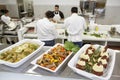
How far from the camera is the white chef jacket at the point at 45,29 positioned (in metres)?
2.22

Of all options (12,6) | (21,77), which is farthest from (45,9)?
(21,77)

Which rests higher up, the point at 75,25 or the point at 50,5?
the point at 50,5

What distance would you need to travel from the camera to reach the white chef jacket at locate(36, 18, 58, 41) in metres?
2.22

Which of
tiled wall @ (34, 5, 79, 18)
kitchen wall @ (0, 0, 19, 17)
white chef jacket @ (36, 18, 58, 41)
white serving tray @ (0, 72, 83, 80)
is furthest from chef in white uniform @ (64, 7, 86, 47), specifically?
kitchen wall @ (0, 0, 19, 17)

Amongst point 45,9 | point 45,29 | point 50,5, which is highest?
point 50,5

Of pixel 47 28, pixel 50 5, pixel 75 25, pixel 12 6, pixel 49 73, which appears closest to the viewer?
pixel 49 73

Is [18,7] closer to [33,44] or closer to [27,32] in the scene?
[27,32]

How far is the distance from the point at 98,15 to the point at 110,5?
40 centimetres

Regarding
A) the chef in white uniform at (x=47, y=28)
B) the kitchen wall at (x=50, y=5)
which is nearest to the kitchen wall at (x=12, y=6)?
the kitchen wall at (x=50, y=5)

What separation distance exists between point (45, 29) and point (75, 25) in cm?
45

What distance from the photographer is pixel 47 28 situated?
87.9 inches

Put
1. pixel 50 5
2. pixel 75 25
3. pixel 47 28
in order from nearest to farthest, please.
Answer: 1. pixel 47 28
2. pixel 75 25
3. pixel 50 5

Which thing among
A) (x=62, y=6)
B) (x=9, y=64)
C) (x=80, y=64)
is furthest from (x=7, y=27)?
(x=80, y=64)

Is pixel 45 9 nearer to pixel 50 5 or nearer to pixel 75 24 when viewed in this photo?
pixel 50 5
